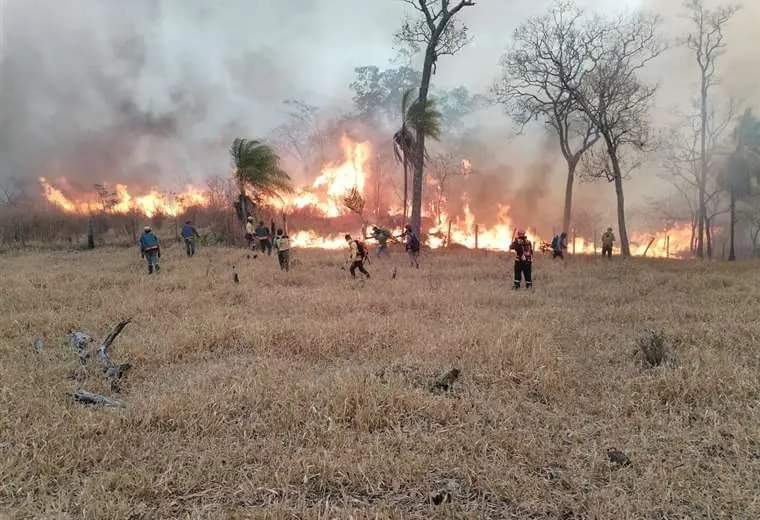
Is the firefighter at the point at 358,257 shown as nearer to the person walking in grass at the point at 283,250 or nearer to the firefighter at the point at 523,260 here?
the person walking in grass at the point at 283,250

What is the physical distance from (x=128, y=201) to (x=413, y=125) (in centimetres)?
2278

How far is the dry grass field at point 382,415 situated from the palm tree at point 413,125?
45.1 ft

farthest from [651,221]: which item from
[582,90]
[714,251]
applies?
[582,90]

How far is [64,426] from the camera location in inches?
178

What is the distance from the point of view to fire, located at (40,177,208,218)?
33.2 meters

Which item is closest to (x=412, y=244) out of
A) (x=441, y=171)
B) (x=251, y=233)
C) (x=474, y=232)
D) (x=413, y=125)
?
(x=413, y=125)

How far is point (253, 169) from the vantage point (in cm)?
2556

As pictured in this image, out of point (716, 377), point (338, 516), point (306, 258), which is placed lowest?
point (338, 516)

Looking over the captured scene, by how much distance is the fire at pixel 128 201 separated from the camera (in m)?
33.2

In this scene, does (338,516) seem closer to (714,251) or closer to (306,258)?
(306,258)

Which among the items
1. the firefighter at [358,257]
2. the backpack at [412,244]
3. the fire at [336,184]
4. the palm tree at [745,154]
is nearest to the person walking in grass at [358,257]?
the firefighter at [358,257]

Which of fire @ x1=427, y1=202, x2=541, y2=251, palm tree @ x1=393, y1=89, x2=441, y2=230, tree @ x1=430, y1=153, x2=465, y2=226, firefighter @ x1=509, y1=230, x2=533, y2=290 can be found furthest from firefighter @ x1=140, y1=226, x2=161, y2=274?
tree @ x1=430, y1=153, x2=465, y2=226

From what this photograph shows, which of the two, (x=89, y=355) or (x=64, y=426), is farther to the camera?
(x=89, y=355)

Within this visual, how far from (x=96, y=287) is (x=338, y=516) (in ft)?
38.8
